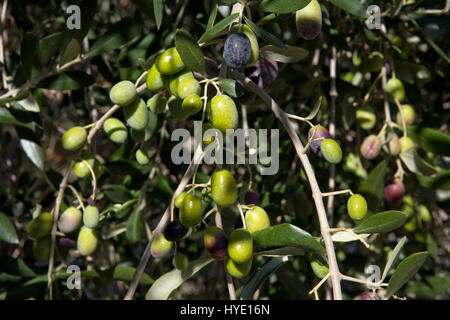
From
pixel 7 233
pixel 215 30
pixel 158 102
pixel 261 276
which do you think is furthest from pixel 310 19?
pixel 7 233

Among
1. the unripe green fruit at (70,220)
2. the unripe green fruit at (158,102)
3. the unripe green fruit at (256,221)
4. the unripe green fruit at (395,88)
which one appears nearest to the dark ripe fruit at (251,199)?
the unripe green fruit at (256,221)

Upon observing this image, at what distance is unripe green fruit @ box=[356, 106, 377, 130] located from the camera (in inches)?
39.3

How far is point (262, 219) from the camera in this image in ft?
2.20

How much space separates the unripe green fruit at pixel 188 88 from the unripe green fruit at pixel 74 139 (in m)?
0.22

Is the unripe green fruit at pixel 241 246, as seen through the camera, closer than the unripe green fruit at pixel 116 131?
Yes

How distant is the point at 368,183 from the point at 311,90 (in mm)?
247

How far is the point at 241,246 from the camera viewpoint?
0.62 meters

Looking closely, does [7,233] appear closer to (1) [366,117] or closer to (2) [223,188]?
(2) [223,188]

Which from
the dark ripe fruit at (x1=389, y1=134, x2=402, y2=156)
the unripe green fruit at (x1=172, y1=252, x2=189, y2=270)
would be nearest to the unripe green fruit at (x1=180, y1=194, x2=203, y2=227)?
the unripe green fruit at (x1=172, y1=252, x2=189, y2=270)

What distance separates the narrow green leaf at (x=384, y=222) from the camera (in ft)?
2.04

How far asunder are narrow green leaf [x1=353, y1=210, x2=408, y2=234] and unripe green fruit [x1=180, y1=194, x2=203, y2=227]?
0.70 ft

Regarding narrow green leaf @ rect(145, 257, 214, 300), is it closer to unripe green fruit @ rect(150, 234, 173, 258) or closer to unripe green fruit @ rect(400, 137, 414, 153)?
unripe green fruit @ rect(150, 234, 173, 258)

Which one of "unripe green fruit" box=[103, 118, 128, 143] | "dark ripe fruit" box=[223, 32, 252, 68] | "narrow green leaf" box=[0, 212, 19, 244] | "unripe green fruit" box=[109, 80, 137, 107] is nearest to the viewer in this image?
"dark ripe fruit" box=[223, 32, 252, 68]

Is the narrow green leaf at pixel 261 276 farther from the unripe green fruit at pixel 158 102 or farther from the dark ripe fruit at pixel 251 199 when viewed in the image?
the unripe green fruit at pixel 158 102
